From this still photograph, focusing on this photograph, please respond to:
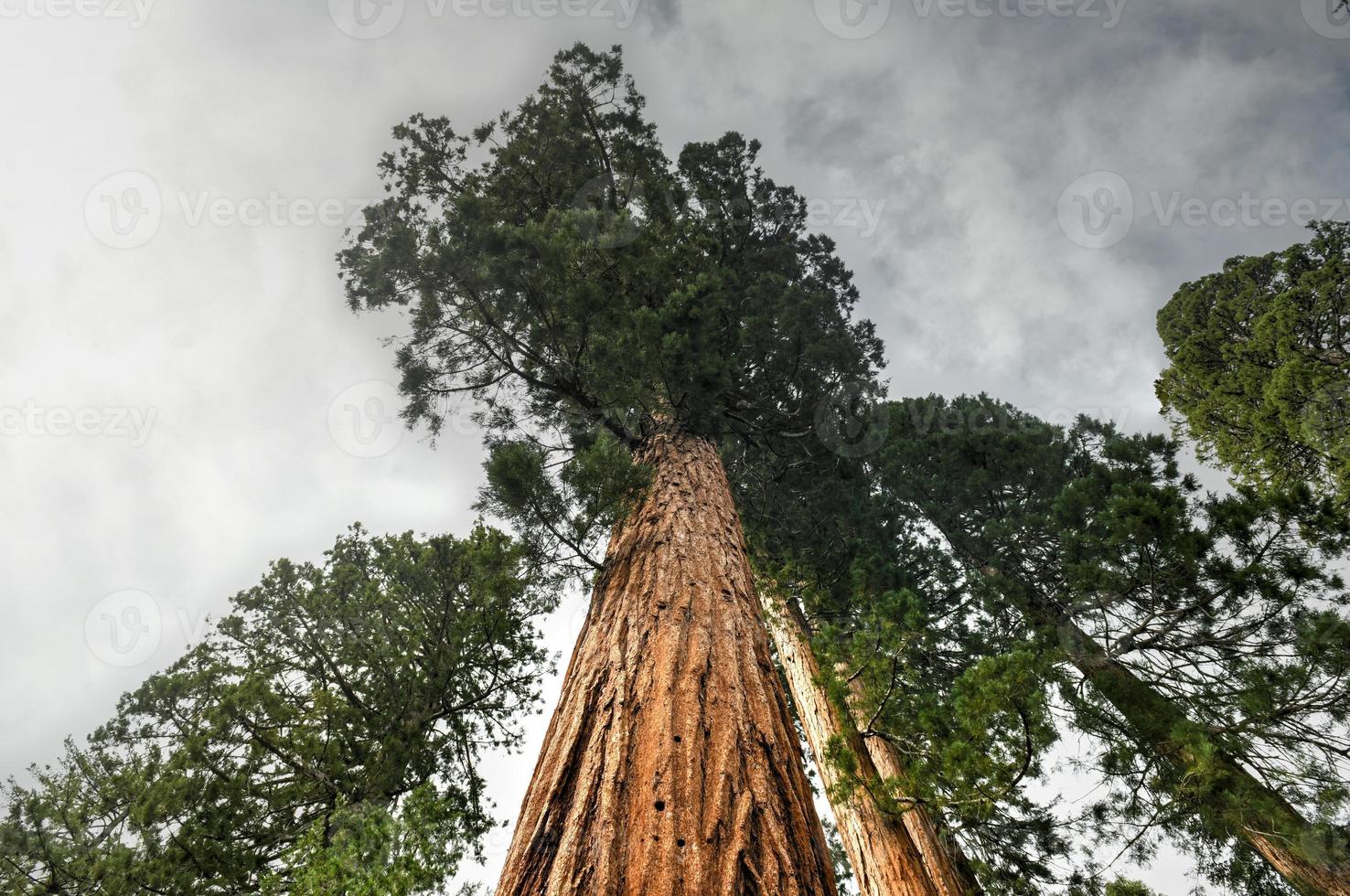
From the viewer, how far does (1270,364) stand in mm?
8773

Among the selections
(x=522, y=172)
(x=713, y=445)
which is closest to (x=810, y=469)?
(x=713, y=445)

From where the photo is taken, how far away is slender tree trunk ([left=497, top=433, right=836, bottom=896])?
154 cm

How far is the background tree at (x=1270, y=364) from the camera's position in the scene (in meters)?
7.41

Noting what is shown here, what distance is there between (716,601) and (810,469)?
562 centimetres

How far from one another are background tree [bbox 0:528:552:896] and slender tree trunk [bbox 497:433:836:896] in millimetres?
1723

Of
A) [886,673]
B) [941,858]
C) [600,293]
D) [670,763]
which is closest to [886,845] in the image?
[941,858]

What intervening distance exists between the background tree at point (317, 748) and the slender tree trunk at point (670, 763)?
172 cm

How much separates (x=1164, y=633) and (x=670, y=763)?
6214mm

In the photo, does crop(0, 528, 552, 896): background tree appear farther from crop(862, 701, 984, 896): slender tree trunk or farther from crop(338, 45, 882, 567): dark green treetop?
crop(862, 701, 984, 896): slender tree trunk

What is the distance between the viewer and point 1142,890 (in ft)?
11.2

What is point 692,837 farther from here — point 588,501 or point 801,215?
point 801,215

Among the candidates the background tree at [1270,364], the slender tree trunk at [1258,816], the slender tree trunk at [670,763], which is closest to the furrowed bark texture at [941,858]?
the slender tree trunk at [1258,816]

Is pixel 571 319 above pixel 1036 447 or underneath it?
above

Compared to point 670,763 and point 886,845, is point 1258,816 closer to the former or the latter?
point 886,845
